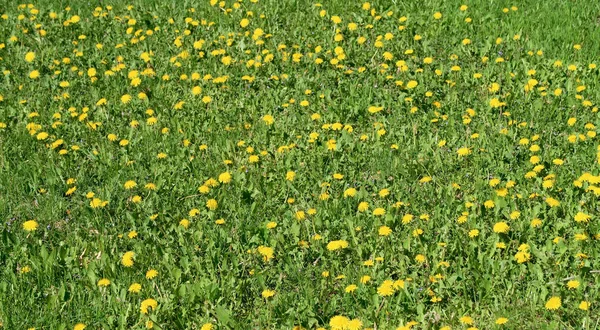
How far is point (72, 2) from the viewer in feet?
25.5

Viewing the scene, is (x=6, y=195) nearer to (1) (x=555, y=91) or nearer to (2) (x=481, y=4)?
(1) (x=555, y=91)

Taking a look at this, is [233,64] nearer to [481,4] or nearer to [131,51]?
[131,51]

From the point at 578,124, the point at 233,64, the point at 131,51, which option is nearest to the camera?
the point at 578,124

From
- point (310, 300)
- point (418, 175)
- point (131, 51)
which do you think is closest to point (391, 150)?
point (418, 175)

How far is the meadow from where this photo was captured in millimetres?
3834

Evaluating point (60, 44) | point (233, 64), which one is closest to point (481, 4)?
point (233, 64)

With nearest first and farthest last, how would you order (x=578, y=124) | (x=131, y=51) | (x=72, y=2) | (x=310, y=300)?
(x=310, y=300) < (x=578, y=124) < (x=131, y=51) < (x=72, y=2)

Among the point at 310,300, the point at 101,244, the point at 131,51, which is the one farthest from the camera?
the point at 131,51

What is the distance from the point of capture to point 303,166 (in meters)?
4.94

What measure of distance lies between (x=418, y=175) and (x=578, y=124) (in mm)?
1122

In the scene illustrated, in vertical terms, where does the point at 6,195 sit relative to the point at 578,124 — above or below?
below

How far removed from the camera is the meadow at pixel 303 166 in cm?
383

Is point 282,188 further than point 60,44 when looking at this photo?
No

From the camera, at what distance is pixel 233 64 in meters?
6.37
